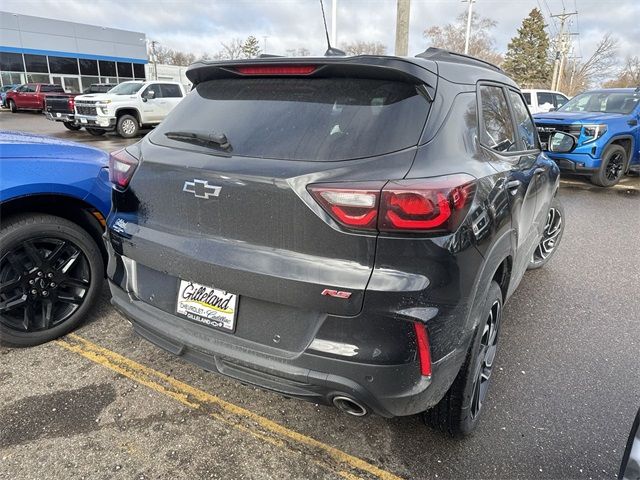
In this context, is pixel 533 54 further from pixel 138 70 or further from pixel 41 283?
pixel 41 283

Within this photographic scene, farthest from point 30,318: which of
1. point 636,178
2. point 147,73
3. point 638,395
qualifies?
point 147,73

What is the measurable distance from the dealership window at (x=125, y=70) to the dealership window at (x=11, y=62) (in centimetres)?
801

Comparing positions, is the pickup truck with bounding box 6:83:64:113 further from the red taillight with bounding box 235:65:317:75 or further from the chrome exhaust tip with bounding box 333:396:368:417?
the chrome exhaust tip with bounding box 333:396:368:417

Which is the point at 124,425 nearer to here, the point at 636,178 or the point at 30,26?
the point at 636,178

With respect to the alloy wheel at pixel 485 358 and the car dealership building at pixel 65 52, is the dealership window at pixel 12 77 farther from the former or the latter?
the alloy wheel at pixel 485 358

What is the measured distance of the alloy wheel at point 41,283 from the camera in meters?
2.90

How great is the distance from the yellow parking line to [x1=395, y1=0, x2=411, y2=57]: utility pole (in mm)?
12506

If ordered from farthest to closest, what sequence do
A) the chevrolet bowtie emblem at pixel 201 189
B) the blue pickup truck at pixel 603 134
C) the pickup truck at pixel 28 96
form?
the pickup truck at pixel 28 96
the blue pickup truck at pixel 603 134
the chevrolet bowtie emblem at pixel 201 189

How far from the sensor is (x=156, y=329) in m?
2.20

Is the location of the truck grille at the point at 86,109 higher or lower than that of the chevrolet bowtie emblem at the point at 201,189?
lower

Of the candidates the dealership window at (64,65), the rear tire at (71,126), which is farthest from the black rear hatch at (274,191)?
the dealership window at (64,65)

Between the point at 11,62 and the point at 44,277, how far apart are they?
44.7 meters

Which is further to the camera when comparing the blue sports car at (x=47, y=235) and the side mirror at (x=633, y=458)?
the blue sports car at (x=47, y=235)

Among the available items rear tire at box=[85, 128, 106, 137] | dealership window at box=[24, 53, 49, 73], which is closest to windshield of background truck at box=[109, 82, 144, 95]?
rear tire at box=[85, 128, 106, 137]
